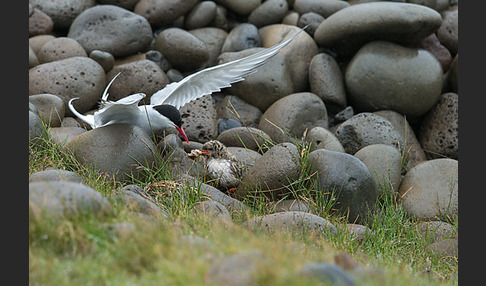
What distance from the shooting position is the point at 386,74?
7438 mm

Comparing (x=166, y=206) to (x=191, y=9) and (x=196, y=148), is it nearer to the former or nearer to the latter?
(x=196, y=148)

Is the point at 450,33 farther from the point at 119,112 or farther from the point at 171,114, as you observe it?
the point at 119,112

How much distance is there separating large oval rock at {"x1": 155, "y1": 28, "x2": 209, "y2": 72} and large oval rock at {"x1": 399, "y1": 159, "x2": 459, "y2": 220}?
326 cm

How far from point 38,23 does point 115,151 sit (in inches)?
149

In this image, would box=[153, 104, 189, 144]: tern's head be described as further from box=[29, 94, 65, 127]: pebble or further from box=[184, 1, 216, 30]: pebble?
box=[184, 1, 216, 30]: pebble

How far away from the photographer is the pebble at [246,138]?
6039mm

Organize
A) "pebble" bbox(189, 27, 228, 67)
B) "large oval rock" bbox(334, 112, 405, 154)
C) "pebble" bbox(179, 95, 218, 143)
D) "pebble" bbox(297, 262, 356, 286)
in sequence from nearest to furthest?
1. "pebble" bbox(297, 262, 356, 286)
2. "large oval rock" bbox(334, 112, 405, 154)
3. "pebble" bbox(179, 95, 218, 143)
4. "pebble" bbox(189, 27, 228, 67)

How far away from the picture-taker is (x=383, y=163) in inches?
233

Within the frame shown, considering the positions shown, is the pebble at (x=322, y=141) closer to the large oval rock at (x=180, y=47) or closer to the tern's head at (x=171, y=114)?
the tern's head at (x=171, y=114)

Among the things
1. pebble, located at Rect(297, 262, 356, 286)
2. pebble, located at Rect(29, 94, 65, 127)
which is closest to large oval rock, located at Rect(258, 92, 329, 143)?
pebble, located at Rect(29, 94, 65, 127)

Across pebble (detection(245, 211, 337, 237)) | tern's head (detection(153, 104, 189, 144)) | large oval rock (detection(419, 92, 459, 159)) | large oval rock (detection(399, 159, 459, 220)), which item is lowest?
large oval rock (detection(419, 92, 459, 159))

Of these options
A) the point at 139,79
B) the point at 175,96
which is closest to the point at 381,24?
the point at 175,96

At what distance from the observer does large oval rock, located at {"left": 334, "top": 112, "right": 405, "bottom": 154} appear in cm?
674

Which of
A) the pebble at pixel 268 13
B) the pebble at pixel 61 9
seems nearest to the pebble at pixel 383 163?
the pebble at pixel 268 13
